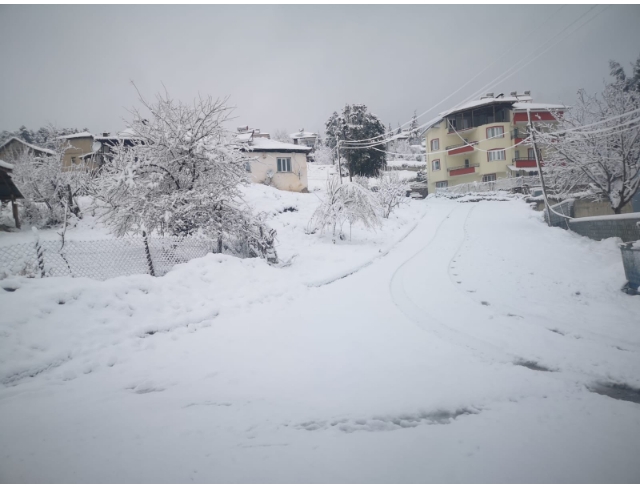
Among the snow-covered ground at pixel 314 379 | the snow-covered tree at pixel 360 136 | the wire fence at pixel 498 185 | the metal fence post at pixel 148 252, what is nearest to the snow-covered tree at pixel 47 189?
the metal fence post at pixel 148 252

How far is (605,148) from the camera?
13.7 meters

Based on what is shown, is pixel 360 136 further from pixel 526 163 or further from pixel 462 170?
pixel 526 163

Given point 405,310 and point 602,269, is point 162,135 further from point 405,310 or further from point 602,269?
point 602,269

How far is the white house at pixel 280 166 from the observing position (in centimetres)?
2988

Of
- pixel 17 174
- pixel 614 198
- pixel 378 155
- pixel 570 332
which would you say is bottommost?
pixel 570 332

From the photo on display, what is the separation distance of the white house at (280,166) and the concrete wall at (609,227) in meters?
23.8

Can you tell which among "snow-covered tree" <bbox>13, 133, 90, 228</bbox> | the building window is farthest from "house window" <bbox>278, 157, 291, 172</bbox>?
the building window

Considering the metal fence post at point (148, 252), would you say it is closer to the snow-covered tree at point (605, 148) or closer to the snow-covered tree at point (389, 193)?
the snow-covered tree at point (605, 148)

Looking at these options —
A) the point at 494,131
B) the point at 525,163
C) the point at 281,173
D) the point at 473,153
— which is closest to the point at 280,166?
the point at 281,173

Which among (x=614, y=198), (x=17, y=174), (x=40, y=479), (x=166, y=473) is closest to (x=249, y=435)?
(x=166, y=473)

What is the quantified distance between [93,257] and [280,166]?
2553cm

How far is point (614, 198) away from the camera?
549 inches

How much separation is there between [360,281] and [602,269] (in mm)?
7296

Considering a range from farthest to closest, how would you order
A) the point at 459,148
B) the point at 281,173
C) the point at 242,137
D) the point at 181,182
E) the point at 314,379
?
the point at 459,148 → the point at 281,173 → the point at 242,137 → the point at 181,182 → the point at 314,379
